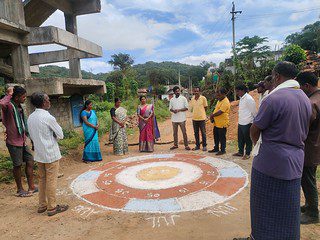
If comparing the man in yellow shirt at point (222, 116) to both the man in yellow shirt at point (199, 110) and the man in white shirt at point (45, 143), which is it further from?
the man in white shirt at point (45, 143)

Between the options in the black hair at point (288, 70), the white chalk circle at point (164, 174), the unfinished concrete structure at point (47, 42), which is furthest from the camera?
the unfinished concrete structure at point (47, 42)

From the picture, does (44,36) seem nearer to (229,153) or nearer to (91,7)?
(91,7)

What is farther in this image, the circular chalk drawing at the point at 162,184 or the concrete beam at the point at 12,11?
the concrete beam at the point at 12,11

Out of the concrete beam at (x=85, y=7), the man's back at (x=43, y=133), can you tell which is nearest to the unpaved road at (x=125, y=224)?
the man's back at (x=43, y=133)

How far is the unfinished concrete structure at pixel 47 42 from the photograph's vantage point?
607 centimetres

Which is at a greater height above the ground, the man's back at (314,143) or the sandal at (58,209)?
the man's back at (314,143)

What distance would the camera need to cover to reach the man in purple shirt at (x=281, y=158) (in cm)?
224

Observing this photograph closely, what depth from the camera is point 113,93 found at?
90.2 feet

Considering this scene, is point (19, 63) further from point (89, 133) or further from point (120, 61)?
point (120, 61)

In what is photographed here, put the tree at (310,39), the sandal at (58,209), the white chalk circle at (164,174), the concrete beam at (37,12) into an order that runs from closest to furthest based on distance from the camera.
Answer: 1. the sandal at (58,209)
2. the white chalk circle at (164,174)
3. the concrete beam at (37,12)
4. the tree at (310,39)

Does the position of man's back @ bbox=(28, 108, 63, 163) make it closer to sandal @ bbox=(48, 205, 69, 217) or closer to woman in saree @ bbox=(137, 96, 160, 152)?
sandal @ bbox=(48, 205, 69, 217)

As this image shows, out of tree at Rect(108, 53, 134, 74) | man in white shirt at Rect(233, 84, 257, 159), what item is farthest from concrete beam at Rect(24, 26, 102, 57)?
tree at Rect(108, 53, 134, 74)

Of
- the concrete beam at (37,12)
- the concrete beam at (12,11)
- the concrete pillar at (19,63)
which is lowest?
the concrete pillar at (19,63)

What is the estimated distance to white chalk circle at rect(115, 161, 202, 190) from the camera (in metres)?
4.69
